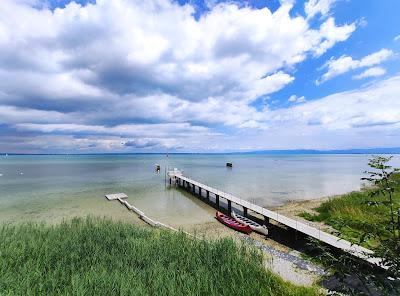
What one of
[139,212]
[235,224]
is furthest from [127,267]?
[139,212]

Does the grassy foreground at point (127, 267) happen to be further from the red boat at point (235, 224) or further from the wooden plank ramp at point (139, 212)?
the red boat at point (235, 224)

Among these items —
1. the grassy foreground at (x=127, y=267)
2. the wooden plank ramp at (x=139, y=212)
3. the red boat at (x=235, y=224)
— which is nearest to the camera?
the grassy foreground at (x=127, y=267)

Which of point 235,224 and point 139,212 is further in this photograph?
point 139,212

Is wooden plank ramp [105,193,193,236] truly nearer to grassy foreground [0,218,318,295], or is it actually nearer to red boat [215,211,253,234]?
red boat [215,211,253,234]

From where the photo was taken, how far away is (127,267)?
29.4 feet

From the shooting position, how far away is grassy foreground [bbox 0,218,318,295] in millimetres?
7566

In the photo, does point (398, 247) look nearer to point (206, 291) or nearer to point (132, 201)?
point (206, 291)

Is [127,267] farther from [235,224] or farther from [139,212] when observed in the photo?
[139,212]

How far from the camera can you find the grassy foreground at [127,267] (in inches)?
298

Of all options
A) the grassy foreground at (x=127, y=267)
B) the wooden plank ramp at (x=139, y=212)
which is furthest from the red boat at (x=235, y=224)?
the grassy foreground at (x=127, y=267)

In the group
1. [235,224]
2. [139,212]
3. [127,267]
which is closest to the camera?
[127,267]

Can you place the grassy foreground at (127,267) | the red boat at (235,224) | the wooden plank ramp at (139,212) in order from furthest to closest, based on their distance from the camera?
the wooden plank ramp at (139,212) < the red boat at (235,224) < the grassy foreground at (127,267)

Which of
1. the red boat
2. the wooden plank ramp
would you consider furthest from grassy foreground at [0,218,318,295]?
the red boat

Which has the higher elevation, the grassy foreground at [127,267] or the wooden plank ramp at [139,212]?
the grassy foreground at [127,267]
